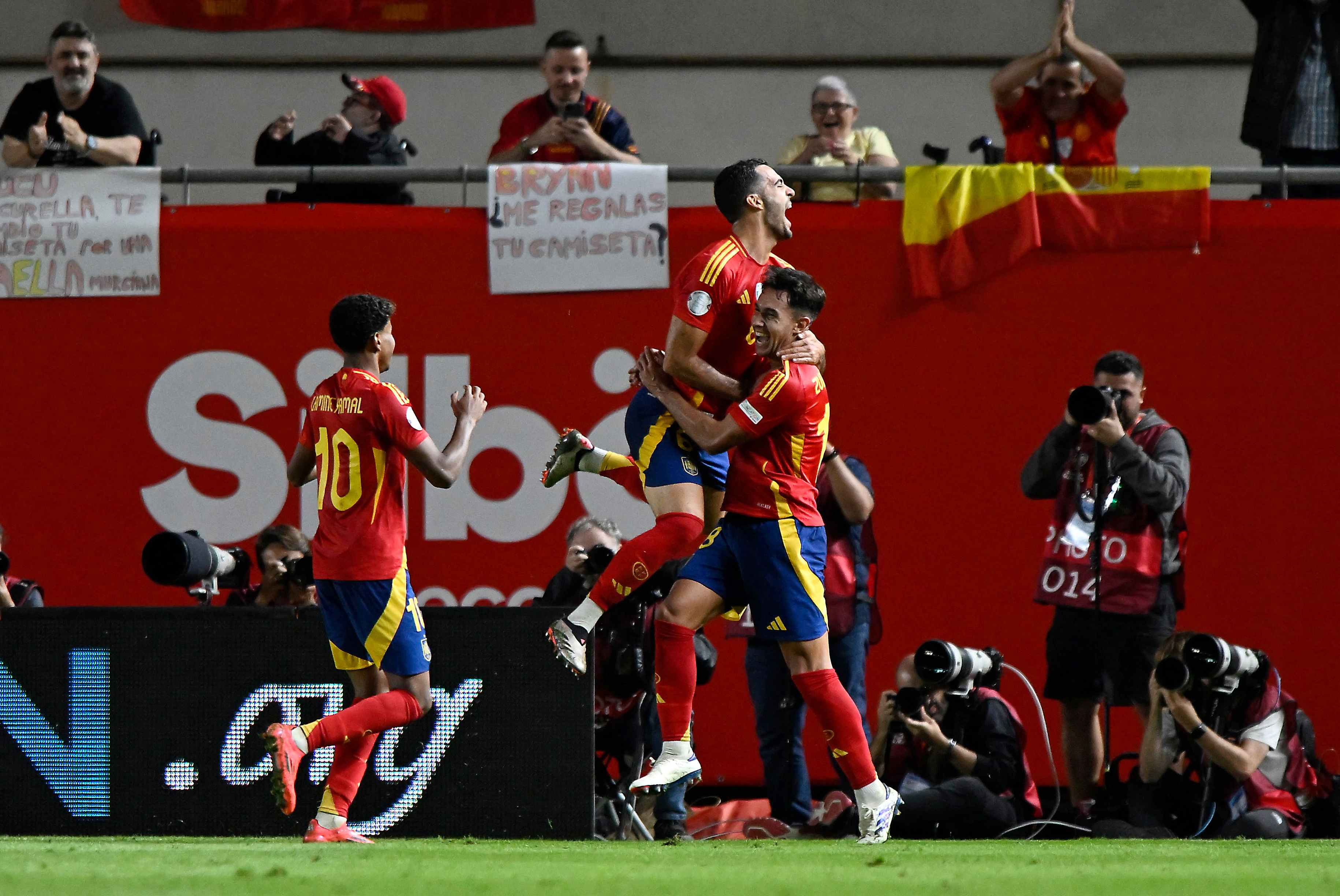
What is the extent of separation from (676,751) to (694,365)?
52.6 inches

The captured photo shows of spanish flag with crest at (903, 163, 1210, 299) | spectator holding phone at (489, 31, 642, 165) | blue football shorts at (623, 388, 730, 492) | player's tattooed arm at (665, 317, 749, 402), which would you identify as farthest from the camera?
spectator holding phone at (489, 31, 642, 165)

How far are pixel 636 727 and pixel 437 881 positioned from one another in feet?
11.9

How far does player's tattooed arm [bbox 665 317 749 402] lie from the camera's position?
5906 millimetres

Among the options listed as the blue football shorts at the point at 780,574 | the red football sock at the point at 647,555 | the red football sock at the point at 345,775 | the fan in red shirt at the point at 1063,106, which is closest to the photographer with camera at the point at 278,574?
the red football sock at the point at 345,775

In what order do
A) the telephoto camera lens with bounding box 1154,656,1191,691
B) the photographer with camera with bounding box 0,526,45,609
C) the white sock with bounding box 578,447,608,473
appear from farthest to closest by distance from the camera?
the photographer with camera with bounding box 0,526,45,609 → the telephoto camera lens with bounding box 1154,656,1191,691 → the white sock with bounding box 578,447,608,473

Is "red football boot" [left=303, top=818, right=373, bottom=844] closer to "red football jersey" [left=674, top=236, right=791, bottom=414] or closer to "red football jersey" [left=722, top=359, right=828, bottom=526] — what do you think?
"red football jersey" [left=722, top=359, right=828, bottom=526]

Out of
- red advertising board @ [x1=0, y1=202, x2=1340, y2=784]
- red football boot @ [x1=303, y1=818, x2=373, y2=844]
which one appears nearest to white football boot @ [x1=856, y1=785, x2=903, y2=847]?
red football boot @ [x1=303, y1=818, x2=373, y2=844]

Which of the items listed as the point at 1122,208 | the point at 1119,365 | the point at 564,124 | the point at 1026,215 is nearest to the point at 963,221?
the point at 1026,215

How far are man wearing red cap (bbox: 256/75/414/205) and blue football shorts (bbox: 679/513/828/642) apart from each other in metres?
3.97

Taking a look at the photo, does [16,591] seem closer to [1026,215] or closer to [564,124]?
[564,124]

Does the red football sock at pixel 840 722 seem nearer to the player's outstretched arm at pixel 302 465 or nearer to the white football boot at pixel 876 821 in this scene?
the white football boot at pixel 876 821

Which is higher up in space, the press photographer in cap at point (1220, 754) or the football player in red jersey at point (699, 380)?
the football player in red jersey at point (699, 380)

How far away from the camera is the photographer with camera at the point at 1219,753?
6926 millimetres

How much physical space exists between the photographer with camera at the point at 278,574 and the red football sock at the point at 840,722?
2434 millimetres
